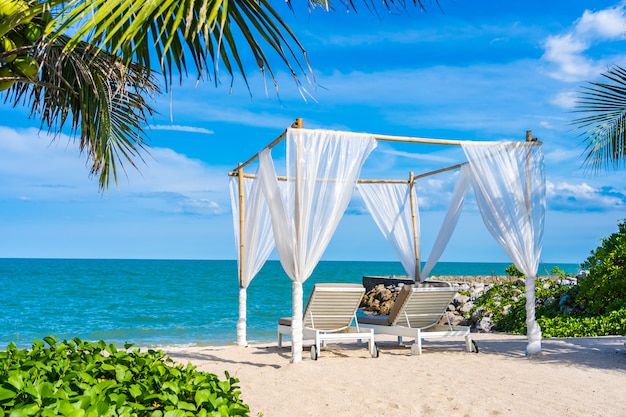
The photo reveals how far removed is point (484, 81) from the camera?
898 cm

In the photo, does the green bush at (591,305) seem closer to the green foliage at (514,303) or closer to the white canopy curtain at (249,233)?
the green foliage at (514,303)

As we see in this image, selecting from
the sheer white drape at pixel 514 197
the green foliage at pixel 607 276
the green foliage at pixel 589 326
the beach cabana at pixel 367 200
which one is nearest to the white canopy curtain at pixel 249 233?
the beach cabana at pixel 367 200

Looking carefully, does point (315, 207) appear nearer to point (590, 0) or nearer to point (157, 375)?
point (157, 375)

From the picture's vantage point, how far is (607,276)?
27.1 feet

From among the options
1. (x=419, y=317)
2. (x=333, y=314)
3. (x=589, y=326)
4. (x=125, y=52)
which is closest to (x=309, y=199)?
(x=333, y=314)

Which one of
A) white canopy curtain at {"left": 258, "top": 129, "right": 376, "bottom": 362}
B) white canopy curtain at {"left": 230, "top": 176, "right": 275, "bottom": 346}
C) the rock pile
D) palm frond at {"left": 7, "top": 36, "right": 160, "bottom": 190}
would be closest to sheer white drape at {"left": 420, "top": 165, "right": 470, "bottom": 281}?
the rock pile

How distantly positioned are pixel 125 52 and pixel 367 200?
5.64 metres

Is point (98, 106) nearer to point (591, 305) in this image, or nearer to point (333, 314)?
point (333, 314)

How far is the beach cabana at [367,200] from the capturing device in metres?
5.55

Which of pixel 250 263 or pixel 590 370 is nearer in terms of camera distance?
pixel 590 370

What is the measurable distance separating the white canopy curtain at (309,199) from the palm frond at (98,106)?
5.48 ft

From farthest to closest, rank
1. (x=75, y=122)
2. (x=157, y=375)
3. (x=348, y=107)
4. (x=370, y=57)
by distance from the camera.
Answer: (x=348, y=107) → (x=370, y=57) → (x=75, y=122) → (x=157, y=375)

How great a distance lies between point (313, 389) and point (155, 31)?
2891 mm

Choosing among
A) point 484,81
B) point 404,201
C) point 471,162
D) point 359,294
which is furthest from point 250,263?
point 484,81
